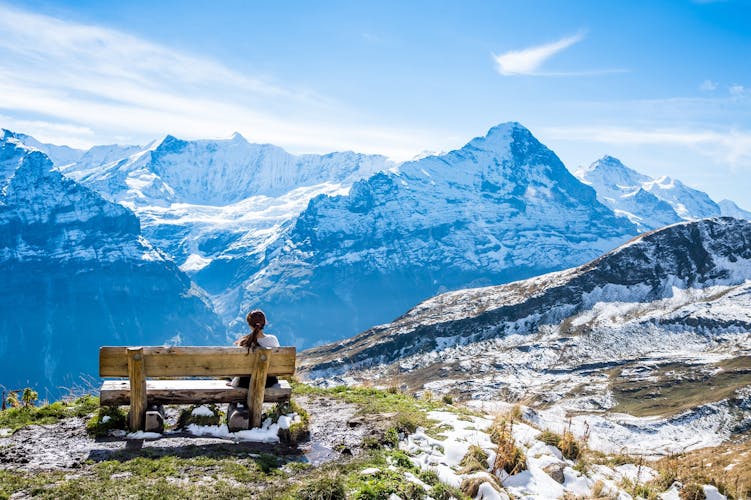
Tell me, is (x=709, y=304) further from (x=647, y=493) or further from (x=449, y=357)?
(x=647, y=493)

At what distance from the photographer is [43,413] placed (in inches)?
591

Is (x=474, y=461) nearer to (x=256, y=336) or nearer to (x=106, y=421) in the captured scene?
(x=256, y=336)

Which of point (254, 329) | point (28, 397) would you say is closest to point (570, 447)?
point (254, 329)

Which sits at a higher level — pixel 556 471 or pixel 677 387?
pixel 556 471

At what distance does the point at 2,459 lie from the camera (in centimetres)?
1144

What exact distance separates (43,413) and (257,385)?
6.20m

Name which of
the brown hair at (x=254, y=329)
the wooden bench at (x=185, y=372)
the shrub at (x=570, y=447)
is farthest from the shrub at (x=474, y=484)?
the brown hair at (x=254, y=329)

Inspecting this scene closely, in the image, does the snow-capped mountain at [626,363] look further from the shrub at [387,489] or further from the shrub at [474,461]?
the shrub at [387,489]

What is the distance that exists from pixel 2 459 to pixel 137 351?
3.24m

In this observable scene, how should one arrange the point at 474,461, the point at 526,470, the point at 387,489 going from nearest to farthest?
1. the point at 387,489
2. the point at 474,461
3. the point at 526,470

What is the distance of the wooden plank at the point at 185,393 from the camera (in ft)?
44.4

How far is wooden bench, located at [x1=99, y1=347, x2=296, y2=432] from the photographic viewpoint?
13.1 meters

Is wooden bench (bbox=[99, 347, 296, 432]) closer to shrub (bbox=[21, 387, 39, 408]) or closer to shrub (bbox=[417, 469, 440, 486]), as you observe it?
shrub (bbox=[21, 387, 39, 408])

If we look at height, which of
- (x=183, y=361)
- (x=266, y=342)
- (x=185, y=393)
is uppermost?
(x=266, y=342)
